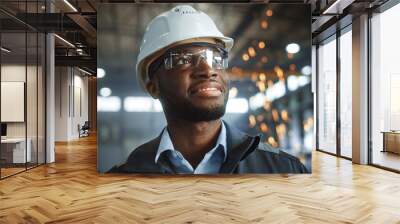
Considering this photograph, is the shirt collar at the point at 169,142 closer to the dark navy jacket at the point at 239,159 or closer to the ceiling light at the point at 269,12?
the dark navy jacket at the point at 239,159

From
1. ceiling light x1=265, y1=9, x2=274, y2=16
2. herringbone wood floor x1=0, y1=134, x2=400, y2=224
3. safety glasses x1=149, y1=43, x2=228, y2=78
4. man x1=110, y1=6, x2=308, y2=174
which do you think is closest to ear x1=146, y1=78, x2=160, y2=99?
man x1=110, y1=6, x2=308, y2=174

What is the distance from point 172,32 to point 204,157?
84.4 inches

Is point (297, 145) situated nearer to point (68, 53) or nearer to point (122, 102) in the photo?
point (122, 102)

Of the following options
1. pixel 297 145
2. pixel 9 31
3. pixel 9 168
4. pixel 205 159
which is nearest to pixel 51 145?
pixel 9 168

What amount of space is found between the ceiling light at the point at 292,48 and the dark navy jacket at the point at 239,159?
63.2 inches

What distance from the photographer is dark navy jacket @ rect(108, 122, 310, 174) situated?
652 centimetres

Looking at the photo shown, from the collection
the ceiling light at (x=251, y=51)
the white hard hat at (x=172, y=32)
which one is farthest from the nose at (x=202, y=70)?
the ceiling light at (x=251, y=51)

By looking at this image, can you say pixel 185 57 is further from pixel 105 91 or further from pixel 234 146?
pixel 234 146

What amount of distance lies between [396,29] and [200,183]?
4.82m

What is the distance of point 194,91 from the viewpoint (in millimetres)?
6242

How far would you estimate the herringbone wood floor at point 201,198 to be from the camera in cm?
405

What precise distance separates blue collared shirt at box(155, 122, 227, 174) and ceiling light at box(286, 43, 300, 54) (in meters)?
1.73

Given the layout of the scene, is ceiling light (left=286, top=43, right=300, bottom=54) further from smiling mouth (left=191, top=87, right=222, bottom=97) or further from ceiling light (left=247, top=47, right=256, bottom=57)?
smiling mouth (left=191, top=87, right=222, bottom=97)

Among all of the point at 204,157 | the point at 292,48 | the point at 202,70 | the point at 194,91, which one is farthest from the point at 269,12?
the point at 204,157
